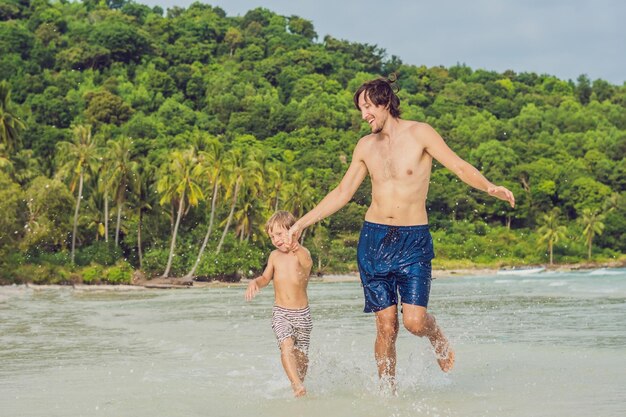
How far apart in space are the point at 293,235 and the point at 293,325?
874 mm

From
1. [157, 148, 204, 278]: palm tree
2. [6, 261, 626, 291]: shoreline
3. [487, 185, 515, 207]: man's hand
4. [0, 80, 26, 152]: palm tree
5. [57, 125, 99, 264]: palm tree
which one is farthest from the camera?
[57, 125, 99, 264]: palm tree

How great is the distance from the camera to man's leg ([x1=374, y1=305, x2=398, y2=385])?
611 centimetres

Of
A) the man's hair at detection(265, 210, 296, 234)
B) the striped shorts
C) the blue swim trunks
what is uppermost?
the man's hair at detection(265, 210, 296, 234)

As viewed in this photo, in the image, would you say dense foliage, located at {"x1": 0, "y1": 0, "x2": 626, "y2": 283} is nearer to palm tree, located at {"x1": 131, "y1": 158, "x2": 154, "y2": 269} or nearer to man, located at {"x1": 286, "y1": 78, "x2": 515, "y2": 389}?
palm tree, located at {"x1": 131, "y1": 158, "x2": 154, "y2": 269}

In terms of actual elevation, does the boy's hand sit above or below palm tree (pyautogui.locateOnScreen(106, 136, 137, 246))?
below

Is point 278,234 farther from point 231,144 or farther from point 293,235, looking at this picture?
point 231,144

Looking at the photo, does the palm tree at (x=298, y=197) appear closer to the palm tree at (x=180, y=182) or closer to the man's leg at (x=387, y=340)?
the palm tree at (x=180, y=182)

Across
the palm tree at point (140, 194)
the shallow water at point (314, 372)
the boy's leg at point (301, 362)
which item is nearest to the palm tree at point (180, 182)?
the palm tree at point (140, 194)

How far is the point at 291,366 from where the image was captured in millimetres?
6457

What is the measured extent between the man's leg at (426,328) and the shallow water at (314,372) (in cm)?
25

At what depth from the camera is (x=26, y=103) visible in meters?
82.9

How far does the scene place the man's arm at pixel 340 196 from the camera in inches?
237

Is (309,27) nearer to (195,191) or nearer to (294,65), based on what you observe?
(294,65)

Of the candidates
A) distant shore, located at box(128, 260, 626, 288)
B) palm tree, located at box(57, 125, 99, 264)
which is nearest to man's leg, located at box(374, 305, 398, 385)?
distant shore, located at box(128, 260, 626, 288)
